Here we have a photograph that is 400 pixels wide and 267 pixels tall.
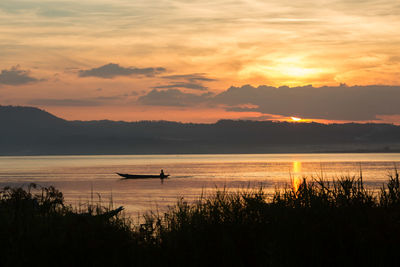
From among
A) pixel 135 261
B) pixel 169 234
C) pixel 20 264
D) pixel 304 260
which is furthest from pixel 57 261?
pixel 304 260

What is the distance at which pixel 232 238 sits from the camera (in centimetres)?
1235

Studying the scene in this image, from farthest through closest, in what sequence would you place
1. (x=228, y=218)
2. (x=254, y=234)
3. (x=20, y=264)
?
(x=228, y=218) < (x=254, y=234) < (x=20, y=264)

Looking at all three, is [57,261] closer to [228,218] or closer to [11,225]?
[11,225]

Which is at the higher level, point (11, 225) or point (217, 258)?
point (11, 225)

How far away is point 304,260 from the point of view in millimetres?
11594

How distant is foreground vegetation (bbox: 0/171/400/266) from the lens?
1160 centimetres

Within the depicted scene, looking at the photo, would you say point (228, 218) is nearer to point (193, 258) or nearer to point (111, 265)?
point (193, 258)

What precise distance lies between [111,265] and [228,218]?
326cm

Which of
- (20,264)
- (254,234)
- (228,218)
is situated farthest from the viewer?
(228,218)

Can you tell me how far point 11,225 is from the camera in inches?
503

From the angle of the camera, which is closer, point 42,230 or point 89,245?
point 89,245

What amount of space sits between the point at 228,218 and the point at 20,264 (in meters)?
5.00

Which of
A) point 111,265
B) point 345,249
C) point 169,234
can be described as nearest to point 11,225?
point 111,265

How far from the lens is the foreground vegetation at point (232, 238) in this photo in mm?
11602
